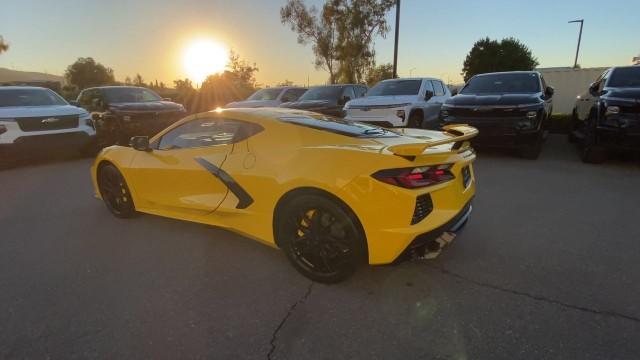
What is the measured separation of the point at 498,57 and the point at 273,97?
31291mm

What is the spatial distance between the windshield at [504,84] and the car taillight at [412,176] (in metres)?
6.34

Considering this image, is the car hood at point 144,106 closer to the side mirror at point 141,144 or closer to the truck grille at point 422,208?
the side mirror at point 141,144

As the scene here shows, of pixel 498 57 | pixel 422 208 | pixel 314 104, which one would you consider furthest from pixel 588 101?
pixel 498 57

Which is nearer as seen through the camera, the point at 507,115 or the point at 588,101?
the point at 507,115

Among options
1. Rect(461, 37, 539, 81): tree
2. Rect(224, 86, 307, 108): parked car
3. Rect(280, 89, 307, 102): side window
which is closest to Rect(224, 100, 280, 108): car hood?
Rect(224, 86, 307, 108): parked car

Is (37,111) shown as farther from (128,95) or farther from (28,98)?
(128,95)

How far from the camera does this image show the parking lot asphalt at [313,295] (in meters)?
2.22

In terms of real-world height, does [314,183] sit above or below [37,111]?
below

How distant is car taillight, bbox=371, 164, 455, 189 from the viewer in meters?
2.49

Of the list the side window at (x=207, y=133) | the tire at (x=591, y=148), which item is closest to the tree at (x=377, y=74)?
the tire at (x=591, y=148)

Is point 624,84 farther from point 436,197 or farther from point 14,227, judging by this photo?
point 14,227

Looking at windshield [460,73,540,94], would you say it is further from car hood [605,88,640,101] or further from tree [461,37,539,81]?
tree [461,37,539,81]

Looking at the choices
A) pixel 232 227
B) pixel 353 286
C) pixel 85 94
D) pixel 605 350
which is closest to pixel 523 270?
pixel 605 350

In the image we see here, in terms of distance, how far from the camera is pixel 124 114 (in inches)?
362
